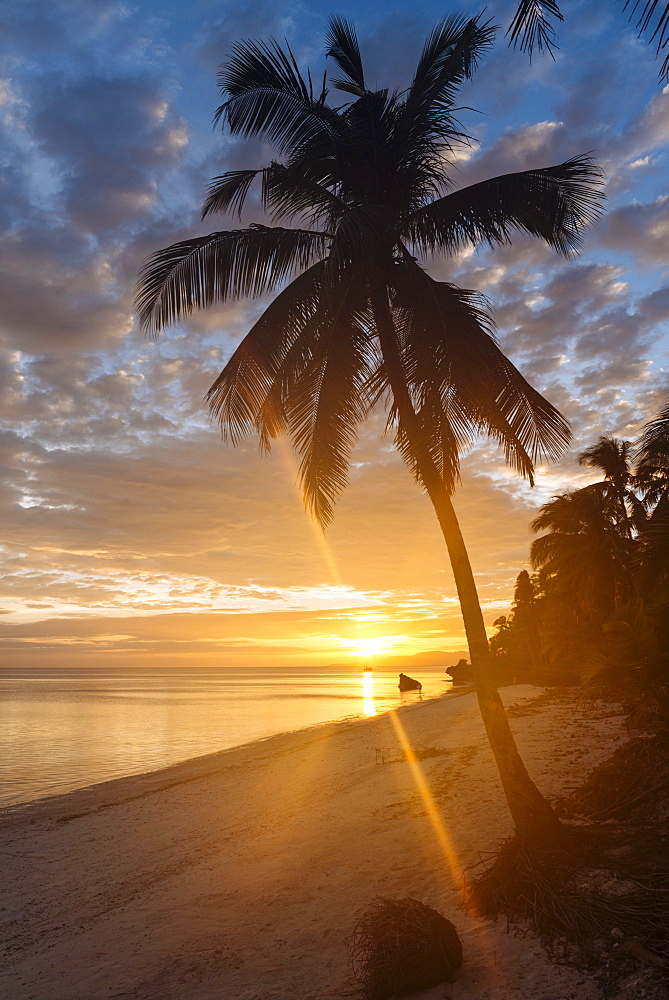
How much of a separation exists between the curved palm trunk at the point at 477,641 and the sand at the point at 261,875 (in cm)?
102

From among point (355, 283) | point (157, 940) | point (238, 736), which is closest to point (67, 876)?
point (157, 940)

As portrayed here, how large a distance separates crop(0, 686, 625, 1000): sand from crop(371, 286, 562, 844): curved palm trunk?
102cm

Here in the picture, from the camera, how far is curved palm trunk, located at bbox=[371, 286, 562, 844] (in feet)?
21.8

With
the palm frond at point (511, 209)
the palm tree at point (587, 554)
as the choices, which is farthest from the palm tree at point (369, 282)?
the palm tree at point (587, 554)

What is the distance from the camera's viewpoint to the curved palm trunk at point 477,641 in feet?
21.8


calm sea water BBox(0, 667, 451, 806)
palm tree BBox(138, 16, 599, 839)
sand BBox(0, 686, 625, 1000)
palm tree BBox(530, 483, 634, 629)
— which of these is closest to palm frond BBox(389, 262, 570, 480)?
palm tree BBox(138, 16, 599, 839)

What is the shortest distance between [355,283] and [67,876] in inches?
395

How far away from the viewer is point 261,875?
7.97 meters

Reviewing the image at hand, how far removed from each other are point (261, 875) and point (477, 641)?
14.3 ft

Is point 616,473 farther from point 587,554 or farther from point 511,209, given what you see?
point 511,209

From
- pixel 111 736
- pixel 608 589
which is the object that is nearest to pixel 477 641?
pixel 608 589

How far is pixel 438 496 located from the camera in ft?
25.3

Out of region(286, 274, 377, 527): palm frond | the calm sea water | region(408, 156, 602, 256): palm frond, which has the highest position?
region(408, 156, 602, 256): palm frond

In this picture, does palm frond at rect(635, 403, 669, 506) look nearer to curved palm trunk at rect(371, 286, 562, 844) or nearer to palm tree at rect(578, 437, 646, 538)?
curved palm trunk at rect(371, 286, 562, 844)
